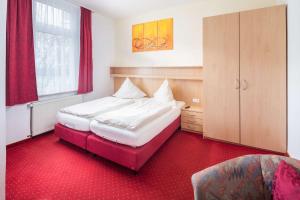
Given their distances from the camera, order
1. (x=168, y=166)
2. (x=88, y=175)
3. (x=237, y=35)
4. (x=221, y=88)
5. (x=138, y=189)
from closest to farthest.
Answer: (x=138, y=189) → (x=88, y=175) → (x=168, y=166) → (x=237, y=35) → (x=221, y=88)

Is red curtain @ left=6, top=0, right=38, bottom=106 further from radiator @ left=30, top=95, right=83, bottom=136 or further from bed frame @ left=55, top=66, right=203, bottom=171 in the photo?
A: bed frame @ left=55, top=66, right=203, bottom=171

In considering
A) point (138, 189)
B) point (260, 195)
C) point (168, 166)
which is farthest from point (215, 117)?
point (260, 195)

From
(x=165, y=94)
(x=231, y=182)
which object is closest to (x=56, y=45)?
(x=165, y=94)

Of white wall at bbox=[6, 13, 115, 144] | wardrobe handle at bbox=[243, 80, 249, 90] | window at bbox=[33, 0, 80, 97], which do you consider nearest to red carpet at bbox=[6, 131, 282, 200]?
wardrobe handle at bbox=[243, 80, 249, 90]

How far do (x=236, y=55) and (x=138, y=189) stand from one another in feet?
8.11

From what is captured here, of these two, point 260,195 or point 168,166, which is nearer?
point 260,195

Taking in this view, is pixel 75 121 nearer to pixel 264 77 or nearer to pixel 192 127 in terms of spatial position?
pixel 192 127

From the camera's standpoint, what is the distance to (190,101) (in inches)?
158

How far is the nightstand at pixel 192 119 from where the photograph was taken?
351 cm

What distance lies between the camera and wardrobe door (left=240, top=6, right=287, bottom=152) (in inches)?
102

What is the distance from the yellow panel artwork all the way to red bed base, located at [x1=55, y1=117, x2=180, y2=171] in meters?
2.15

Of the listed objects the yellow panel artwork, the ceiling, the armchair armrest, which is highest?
the ceiling

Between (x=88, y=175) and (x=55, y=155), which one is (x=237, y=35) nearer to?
(x=88, y=175)

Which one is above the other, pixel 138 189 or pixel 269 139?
pixel 269 139
